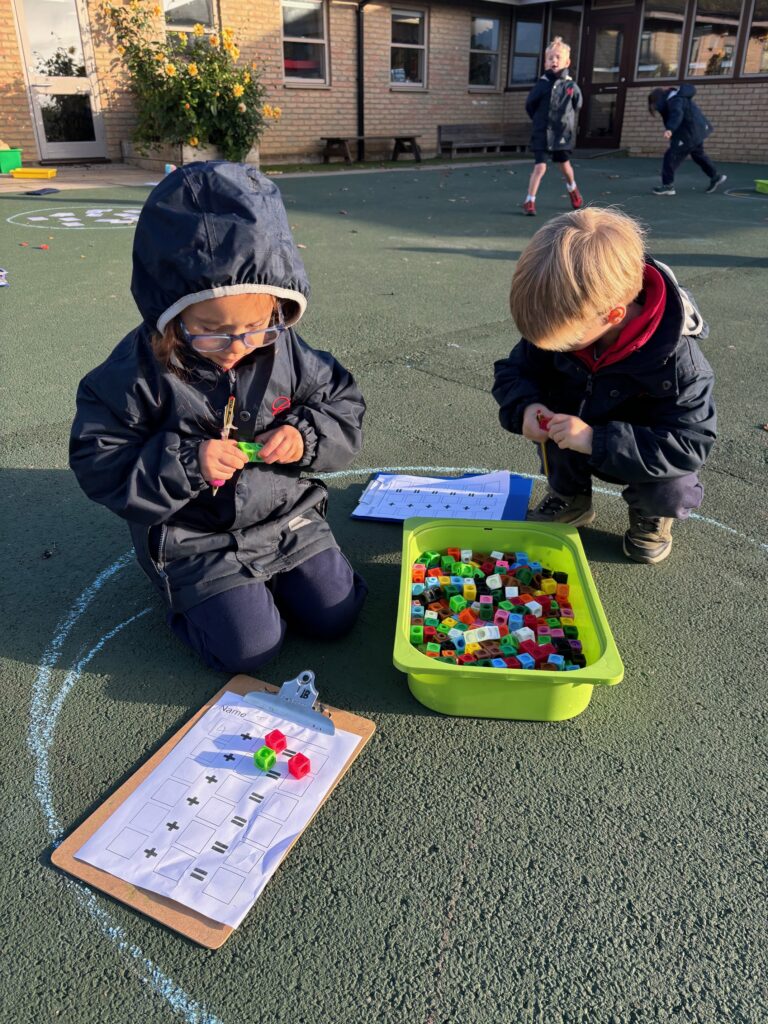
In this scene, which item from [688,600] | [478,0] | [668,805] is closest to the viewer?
[668,805]

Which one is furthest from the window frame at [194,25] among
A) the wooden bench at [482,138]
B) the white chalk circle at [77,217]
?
the wooden bench at [482,138]

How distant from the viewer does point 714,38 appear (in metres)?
14.1

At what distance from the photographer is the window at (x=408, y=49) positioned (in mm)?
14500

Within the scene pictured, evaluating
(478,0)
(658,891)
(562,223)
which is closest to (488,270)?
(562,223)

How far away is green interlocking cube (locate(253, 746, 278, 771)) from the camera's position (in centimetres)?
168

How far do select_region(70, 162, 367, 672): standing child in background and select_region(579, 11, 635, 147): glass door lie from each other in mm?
16250

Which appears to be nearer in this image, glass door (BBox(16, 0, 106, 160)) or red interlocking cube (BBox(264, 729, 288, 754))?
red interlocking cube (BBox(264, 729, 288, 754))

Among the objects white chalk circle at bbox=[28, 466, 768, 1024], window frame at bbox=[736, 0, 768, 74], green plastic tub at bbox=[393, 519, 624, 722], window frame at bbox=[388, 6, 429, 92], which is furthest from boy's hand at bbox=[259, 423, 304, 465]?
window frame at bbox=[736, 0, 768, 74]

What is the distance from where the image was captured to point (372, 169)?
13391mm

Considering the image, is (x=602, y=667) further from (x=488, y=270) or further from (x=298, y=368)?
(x=488, y=270)

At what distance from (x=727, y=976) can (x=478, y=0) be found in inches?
706

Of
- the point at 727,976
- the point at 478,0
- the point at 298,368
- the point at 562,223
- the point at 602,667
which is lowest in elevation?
the point at 727,976

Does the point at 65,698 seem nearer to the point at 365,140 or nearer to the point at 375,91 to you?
the point at 365,140

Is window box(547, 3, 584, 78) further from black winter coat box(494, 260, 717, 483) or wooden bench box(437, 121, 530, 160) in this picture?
black winter coat box(494, 260, 717, 483)
